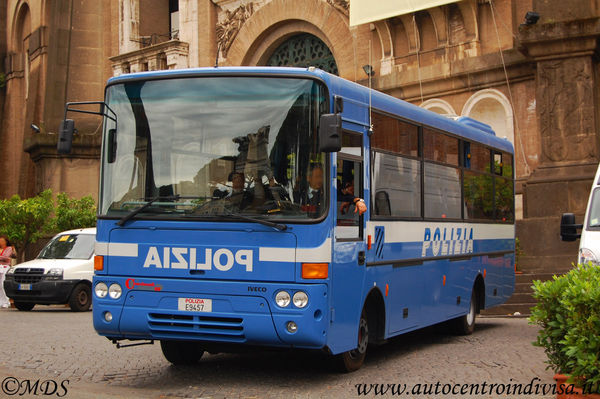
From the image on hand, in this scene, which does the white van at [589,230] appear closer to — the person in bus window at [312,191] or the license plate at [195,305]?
the person in bus window at [312,191]

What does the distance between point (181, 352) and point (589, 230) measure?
18.1 feet

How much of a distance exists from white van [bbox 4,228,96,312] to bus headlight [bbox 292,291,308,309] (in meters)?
12.3

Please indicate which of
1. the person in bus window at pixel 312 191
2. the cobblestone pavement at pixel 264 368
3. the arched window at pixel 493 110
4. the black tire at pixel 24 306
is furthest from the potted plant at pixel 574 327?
the black tire at pixel 24 306

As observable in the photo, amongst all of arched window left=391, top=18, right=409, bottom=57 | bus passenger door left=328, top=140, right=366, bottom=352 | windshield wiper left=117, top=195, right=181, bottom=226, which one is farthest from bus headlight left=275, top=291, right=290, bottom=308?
arched window left=391, top=18, right=409, bottom=57

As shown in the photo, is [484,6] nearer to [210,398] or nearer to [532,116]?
[532,116]

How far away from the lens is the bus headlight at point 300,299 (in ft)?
27.2

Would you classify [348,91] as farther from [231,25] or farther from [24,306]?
[231,25]

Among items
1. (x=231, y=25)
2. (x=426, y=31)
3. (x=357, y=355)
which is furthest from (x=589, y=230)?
(x=231, y=25)

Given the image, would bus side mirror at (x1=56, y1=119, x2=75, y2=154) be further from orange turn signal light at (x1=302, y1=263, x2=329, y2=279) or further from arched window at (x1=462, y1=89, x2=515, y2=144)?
arched window at (x1=462, y1=89, x2=515, y2=144)

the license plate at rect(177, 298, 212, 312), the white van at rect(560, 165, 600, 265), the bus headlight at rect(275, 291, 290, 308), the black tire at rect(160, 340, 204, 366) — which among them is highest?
the white van at rect(560, 165, 600, 265)

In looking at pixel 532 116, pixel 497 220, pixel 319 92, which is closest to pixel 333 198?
pixel 319 92

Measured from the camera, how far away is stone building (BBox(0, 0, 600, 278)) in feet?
63.2

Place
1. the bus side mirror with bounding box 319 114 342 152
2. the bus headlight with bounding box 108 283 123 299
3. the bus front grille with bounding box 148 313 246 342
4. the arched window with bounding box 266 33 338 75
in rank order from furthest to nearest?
1. the arched window with bounding box 266 33 338 75
2. the bus headlight with bounding box 108 283 123 299
3. the bus front grille with bounding box 148 313 246 342
4. the bus side mirror with bounding box 319 114 342 152

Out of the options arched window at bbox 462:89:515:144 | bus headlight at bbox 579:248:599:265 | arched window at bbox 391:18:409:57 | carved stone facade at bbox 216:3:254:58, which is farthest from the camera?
carved stone facade at bbox 216:3:254:58
